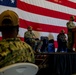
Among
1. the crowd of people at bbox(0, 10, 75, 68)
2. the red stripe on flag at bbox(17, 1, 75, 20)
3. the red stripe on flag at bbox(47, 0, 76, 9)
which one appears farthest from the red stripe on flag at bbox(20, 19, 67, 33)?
the crowd of people at bbox(0, 10, 75, 68)

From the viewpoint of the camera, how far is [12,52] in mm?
1334

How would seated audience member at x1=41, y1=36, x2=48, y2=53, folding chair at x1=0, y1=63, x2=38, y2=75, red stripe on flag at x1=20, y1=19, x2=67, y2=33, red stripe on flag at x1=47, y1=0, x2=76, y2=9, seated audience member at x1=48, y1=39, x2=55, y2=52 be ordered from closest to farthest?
1. folding chair at x1=0, y1=63, x2=38, y2=75
2. seated audience member at x1=41, y1=36, x2=48, y2=53
3. red stripe on flag at x1=20, y1=19, x2=67, y2=33
4. seated audience member at x1=48, y1=39, x2=55, y2=52
5. red stripe on flag at x1=47, y1=0, x2=76, y2=9

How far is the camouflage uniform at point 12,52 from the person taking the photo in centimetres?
132

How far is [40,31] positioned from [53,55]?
276 cm

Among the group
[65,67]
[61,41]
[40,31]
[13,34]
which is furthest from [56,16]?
[13,34]

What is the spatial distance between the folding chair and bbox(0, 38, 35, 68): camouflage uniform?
0.04 meters

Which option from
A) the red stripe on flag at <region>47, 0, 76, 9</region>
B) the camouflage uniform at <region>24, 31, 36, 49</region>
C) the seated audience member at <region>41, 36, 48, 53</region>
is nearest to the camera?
the camouflage uniform at <region>24, 31, 36, 49</region>

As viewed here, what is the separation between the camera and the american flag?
21.0 feet

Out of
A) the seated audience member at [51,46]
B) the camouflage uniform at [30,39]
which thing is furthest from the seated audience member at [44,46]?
the camouflage uniform at [30,39]

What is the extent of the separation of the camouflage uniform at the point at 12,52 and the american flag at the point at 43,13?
15.2 ft

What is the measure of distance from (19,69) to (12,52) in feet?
0.30

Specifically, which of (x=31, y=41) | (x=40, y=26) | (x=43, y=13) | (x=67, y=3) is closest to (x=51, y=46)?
(x=40, y=26)

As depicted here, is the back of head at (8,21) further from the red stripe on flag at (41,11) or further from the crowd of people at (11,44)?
the red stripe on flag at (41,11)

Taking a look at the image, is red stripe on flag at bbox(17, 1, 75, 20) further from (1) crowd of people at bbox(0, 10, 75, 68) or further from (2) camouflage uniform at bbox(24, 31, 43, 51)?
(1) crowd of people at bbox(0, 10, 75, 68)
